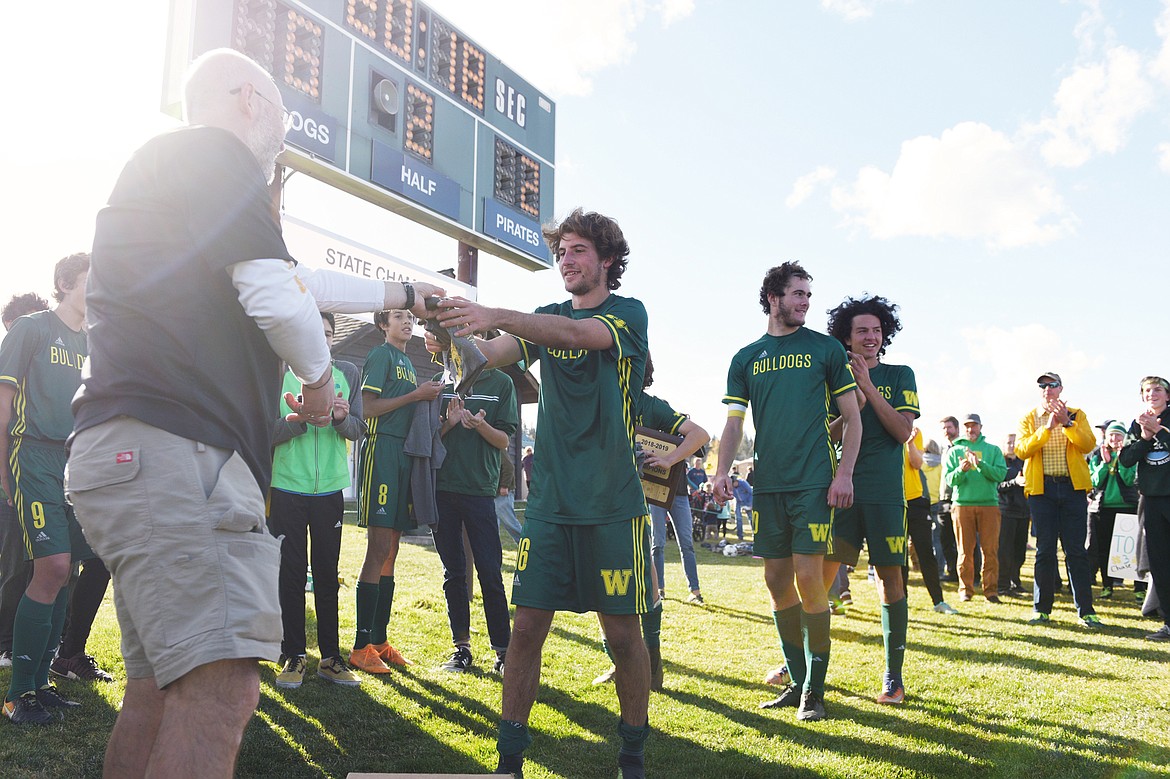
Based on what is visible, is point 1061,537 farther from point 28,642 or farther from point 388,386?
point 28,642

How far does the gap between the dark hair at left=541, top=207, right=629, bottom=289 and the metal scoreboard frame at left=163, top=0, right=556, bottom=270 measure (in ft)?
20.2

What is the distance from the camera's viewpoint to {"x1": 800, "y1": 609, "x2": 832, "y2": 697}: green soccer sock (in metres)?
4.00

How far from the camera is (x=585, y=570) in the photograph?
292 centimetres

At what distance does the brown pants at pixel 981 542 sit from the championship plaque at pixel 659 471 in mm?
5274

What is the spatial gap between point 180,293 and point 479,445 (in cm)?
347

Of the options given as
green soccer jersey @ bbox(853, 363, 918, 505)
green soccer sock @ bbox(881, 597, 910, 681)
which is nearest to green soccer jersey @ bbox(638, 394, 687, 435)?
green soccer jersey @ bbox(853, 363, 918, 505)

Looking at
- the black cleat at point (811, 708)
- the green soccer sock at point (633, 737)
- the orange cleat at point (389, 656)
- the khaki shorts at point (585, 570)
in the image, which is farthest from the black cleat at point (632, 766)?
the orange cleat at point (389, 656)

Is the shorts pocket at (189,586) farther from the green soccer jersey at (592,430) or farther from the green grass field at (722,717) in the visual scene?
the green grass field at (722,717)

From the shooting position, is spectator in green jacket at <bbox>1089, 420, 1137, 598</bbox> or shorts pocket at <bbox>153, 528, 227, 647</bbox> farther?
spectator in green jacket at <bbox>1089, 420, 1137, 598</bbox>

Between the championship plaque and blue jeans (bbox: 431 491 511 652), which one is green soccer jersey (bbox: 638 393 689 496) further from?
blue jeans (bbox: 431 491 511 652)

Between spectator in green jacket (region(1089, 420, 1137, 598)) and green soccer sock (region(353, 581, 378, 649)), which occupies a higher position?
spectator in green jacket (region(1089, 420, 1137, 598))

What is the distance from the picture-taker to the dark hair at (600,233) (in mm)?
3176

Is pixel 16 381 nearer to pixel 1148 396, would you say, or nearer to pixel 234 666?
pixel 234 666

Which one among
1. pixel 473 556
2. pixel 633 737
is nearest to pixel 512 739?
pixel 633 737
